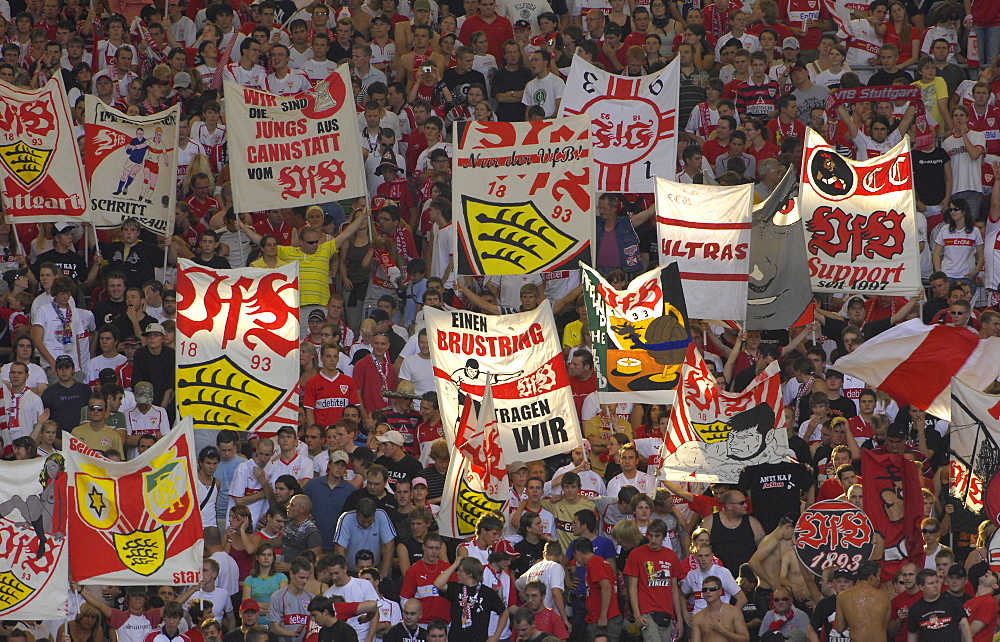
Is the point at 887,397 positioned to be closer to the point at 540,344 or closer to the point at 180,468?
the point at 540,344

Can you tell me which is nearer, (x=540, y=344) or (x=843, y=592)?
(x=843, y=592)

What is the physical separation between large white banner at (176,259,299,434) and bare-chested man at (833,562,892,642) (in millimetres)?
4687

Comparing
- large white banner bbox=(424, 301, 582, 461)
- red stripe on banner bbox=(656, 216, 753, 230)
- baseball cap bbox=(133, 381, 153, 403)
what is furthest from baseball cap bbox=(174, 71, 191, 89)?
red stripe on banner bbox=(656, 216, 753, 230)

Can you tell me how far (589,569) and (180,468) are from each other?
3.29 metres

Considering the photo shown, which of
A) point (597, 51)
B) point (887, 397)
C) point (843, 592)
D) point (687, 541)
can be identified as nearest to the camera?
point (843, 592)

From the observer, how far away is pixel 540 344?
16812 millimetres

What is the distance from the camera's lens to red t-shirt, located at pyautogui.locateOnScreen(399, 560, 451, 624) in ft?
49.6

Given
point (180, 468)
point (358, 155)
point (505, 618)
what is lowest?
point (505, 618)

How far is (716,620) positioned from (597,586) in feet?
3.20

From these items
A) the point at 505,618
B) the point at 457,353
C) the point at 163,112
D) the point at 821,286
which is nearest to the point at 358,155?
the point at 163,112

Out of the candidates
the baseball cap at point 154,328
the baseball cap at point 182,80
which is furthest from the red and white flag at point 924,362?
the baseball cap at point 182,80

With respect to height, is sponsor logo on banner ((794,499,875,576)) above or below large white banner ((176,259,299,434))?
below

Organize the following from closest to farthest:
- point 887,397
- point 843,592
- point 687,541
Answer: point 843,592 → point 687,541 → point 887,397

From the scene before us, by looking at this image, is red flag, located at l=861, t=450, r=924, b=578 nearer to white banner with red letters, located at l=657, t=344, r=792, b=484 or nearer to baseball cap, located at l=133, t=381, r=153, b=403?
white banner with red letters, located at l=657, t=344, r=792, b=484
